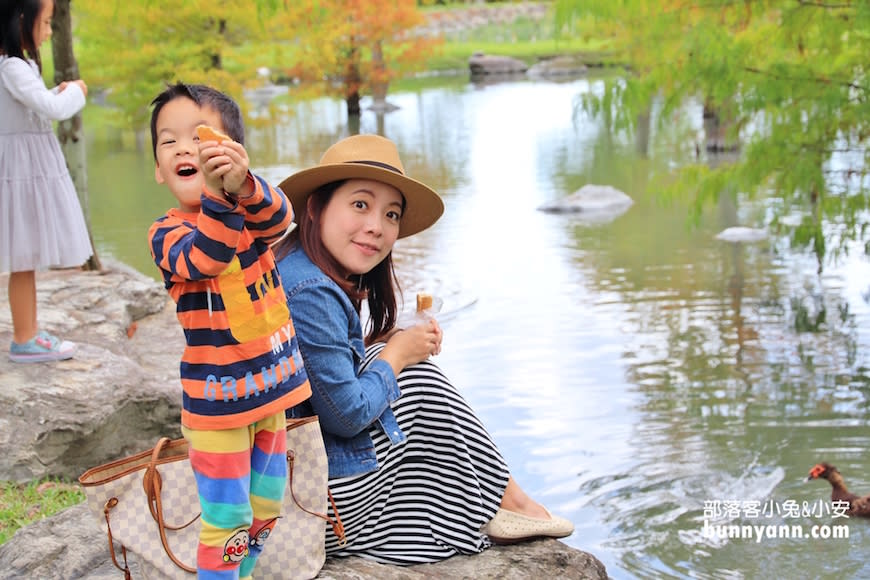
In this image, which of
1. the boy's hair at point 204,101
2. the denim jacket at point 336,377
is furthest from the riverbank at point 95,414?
the boy's hair at point 204,101

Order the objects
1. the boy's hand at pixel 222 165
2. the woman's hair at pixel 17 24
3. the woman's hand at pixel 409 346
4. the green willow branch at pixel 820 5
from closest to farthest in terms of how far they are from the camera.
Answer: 1. the boy's hand at pixel 222 165
2. the woman's hand at pixel 409 346
3. the woman's hair at pixel 17 24
4. the green willow branch at pixel 820 5

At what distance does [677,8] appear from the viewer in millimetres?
7320

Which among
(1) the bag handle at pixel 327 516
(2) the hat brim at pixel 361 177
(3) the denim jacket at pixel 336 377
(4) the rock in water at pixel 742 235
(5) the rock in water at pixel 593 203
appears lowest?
(4) the rock in water at pixel 742 235

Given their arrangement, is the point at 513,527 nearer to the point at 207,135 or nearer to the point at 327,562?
the point at 327,562

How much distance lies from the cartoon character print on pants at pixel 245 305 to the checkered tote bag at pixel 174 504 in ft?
1.08

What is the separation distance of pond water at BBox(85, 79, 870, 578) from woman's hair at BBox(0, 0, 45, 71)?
300cm

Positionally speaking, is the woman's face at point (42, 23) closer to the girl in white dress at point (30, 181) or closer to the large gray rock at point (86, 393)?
the girl in white dress at point (30, 181)

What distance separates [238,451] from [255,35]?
15.2 metres

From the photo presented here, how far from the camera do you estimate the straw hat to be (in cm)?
282

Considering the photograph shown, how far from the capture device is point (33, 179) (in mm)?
4625

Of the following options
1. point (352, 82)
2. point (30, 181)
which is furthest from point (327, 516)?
point (352, 82)

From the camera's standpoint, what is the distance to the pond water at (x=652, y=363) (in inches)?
181

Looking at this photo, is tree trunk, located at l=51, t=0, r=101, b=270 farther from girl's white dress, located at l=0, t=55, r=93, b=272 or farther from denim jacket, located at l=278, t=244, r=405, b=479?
denim jacket, located at l=278, t=244, r=405, b=479

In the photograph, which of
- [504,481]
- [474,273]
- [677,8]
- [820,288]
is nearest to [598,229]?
[474,273]
